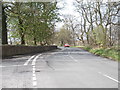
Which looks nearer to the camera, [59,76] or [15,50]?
[59,76]

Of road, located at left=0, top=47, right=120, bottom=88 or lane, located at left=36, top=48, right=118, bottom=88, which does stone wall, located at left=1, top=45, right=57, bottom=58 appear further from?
lane, located at left=36, top=48, right=118, bottom=88

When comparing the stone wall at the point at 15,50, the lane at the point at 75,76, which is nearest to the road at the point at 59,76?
the lane at the point at 75,76

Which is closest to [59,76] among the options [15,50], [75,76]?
[75,76]

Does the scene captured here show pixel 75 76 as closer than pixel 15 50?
Yes

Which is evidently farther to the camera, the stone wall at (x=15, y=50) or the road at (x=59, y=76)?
the stone wall at (x=15, y=50)

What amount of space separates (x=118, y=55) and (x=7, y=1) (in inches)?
764

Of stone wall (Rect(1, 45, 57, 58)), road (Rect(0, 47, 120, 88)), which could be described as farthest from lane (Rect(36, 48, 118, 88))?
stone wall (Rect(1, 45, 57, 58))

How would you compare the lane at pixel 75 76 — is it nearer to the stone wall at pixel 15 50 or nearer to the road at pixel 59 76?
the road at pixel 59 76

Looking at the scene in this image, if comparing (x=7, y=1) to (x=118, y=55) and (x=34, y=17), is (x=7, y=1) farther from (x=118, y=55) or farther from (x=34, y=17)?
(x=118, y=55)

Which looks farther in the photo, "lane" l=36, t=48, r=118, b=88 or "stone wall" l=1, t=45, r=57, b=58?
"stone wall" l=1, t=45, r=57, b=58

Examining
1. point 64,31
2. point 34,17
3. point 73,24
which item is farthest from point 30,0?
point 64,31

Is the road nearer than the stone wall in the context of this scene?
Yes

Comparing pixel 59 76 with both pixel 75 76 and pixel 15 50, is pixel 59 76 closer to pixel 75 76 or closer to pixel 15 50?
pixel 75 76

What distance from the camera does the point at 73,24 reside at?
85625 mm
